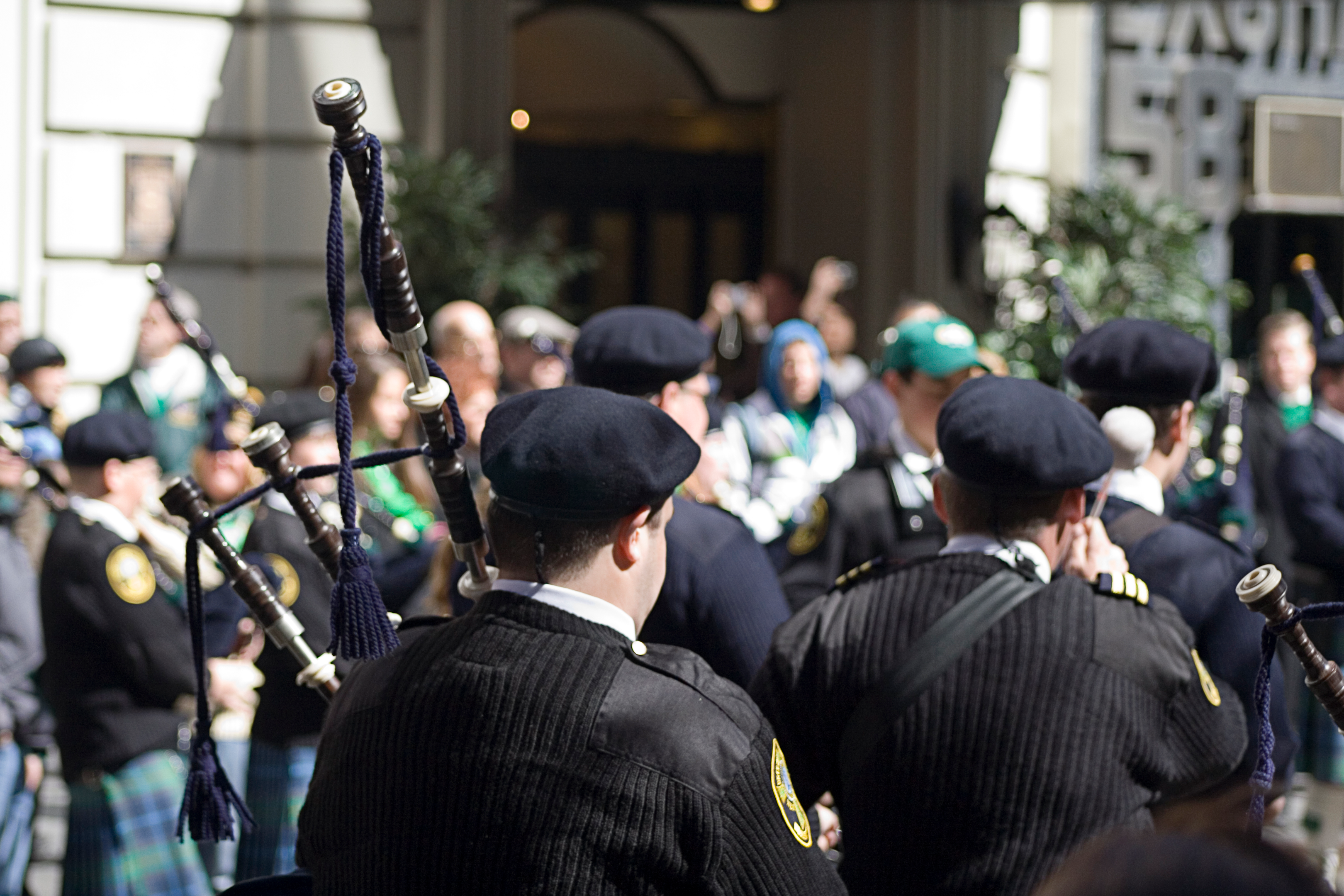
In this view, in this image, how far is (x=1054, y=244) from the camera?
9469 mm

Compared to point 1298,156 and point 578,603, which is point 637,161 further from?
point 578,603

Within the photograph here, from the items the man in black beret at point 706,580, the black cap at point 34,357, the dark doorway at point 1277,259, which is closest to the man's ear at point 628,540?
the man in black beret at point 706,580

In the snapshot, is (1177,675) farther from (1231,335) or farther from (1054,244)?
(1231,335)

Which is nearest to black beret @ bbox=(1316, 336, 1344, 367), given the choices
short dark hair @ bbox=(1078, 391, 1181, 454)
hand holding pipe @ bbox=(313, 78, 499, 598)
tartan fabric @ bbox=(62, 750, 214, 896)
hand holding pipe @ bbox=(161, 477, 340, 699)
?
short dark hair @ bbox=(1078, 391, 1181, 454)

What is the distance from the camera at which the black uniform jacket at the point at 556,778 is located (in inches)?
77.0

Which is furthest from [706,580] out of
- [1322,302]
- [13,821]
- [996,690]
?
[1322,302]

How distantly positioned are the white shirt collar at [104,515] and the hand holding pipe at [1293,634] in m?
3.32

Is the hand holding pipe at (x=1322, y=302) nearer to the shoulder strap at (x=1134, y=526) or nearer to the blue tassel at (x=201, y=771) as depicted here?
the shoulder strap at (x=1134, y=526)

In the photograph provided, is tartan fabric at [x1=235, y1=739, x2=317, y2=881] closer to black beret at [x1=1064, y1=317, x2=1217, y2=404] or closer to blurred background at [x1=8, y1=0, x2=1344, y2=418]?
black beret at [x1=1064, y1=317, x2=1217, y2=404]

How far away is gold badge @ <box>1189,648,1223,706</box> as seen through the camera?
275 centimetres

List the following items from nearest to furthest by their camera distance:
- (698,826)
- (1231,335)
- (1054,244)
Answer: (698,826) → (1054,244) → (1231,335)

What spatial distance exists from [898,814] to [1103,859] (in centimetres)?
169

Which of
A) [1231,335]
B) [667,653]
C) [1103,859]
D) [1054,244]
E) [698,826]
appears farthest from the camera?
[1231,335]

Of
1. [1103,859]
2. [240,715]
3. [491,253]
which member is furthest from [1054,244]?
[1103,859]
